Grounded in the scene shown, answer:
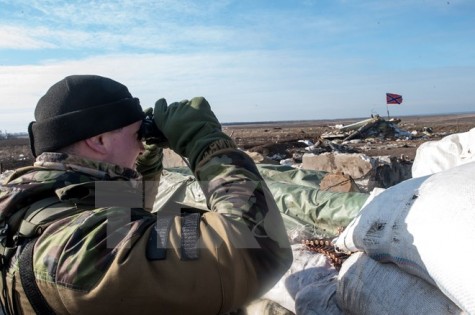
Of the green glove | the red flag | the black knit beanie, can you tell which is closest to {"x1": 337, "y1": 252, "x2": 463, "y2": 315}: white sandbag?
the green glove

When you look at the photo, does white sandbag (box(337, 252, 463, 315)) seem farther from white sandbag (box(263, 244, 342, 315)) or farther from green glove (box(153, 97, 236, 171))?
green glove (box(153, 97, 236, 171))

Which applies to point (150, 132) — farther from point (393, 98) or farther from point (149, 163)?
point (393, 98)

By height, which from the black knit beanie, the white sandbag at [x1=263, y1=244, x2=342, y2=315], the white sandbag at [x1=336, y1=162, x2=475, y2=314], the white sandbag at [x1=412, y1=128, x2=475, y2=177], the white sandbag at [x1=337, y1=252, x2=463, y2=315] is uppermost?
the black knit beanie

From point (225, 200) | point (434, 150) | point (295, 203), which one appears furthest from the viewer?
point (295, 203)

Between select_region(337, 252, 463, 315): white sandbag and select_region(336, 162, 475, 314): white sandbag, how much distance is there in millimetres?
46

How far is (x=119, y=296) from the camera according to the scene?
113 cm

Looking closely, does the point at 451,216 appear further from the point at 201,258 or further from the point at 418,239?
the point at 201,258

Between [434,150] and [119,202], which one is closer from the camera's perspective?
[119,202]

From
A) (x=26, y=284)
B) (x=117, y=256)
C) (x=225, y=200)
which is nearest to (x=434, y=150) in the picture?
(x=225, y=200)

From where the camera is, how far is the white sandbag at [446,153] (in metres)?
2.04

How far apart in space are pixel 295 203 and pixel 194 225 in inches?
95.7

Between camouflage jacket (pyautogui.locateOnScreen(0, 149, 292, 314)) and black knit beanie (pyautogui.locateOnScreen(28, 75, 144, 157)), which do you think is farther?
black knit beanie (pyautogui.locateOnScreen(28, 75, 144, 157))

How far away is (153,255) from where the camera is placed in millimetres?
1138

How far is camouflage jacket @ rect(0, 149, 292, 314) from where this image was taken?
1.13m
